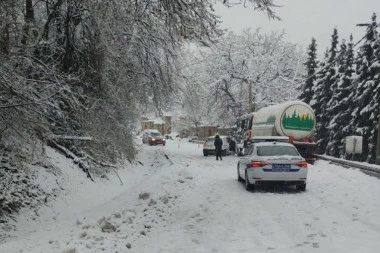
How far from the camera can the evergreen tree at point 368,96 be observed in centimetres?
2961

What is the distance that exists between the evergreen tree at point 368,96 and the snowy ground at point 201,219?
13.2 metres

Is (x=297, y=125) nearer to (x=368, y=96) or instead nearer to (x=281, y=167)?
(x=368, y=96)

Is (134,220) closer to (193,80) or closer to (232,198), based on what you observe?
(232,198)

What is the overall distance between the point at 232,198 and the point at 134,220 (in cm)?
403

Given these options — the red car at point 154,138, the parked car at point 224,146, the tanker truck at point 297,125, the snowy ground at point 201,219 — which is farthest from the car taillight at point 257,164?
the red car at point 154,138

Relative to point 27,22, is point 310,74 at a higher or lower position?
higher

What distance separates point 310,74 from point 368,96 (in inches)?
536

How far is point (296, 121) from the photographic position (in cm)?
2597

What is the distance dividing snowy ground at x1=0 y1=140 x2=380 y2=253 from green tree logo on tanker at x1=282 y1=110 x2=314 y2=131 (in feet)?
27.6

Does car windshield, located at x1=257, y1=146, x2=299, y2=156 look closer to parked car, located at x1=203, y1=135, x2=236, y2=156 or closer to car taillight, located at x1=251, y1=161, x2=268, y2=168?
car taillight, located at x1=251, y1=161, x2=268, y2=168

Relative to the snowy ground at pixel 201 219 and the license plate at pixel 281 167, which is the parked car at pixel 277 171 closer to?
the license plate at pixel 281 167

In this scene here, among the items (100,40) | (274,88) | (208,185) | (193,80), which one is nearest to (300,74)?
(274,88)

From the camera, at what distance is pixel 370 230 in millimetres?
9133

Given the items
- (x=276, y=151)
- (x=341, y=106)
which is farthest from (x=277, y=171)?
(x=341, y=106)
